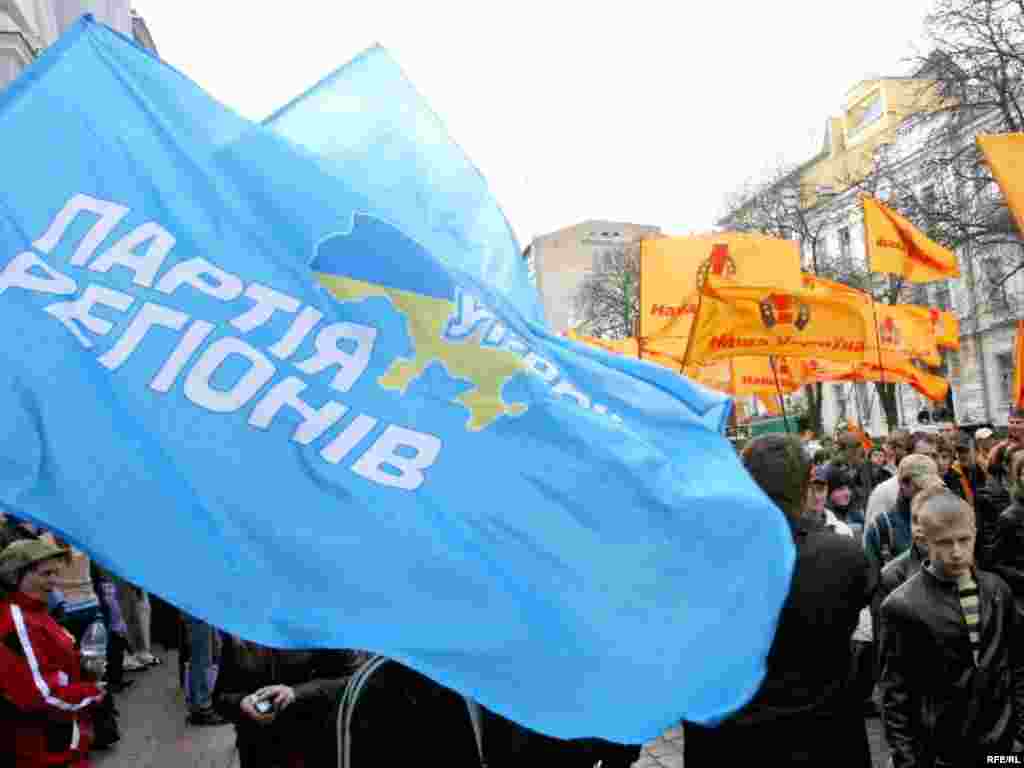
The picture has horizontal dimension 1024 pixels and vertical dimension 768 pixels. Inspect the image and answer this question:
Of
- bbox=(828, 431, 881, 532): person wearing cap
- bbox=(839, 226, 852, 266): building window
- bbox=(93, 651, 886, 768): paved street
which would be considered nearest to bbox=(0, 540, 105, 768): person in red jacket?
bbox=(93, 651, 886, 768): paved street

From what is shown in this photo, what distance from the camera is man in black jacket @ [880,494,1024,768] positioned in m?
3.26

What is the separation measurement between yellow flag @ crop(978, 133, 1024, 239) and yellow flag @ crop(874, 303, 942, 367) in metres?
5.20

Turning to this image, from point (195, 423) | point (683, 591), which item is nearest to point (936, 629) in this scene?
point (683, 591)

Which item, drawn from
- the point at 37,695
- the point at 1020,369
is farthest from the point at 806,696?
the point at 1020,369

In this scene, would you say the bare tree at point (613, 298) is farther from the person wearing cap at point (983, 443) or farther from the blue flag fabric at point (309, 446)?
the blue flag fabric at point (309, 446)

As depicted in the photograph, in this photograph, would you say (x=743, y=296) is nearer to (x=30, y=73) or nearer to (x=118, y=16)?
(x=30, y=73)

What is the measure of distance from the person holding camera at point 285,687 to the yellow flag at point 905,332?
33.0ft

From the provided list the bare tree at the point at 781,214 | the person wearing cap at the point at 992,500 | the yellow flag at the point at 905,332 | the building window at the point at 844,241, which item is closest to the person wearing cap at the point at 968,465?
the person wearing cap at the point at 992,500

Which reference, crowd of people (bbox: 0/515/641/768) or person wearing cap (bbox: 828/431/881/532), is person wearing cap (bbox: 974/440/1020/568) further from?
crowd of people (bbox: 0/515/641/768)

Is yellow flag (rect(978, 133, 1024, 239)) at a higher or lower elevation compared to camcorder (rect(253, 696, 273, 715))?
higher

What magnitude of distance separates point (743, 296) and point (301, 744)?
772cm

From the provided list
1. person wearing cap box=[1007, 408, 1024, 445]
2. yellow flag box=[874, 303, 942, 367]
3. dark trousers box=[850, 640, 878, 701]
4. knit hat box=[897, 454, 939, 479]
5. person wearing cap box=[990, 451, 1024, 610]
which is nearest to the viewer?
dark trousers box=[850, 640, 878, 701]

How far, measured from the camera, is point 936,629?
3301 millimetres

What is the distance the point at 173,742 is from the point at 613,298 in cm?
5053
